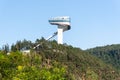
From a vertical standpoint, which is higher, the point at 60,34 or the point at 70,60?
the point at 60,34

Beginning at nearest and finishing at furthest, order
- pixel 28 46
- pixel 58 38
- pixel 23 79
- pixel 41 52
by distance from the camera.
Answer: pixel 23 79, pixel 41 52, pixel 28 46, pixel 58 38

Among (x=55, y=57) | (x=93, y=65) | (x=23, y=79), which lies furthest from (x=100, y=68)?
(x=23, y=79)

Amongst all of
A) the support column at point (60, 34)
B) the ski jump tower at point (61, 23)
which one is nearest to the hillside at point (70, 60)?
the support column at point (60, 34)

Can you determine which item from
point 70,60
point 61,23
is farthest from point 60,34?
point 70,60

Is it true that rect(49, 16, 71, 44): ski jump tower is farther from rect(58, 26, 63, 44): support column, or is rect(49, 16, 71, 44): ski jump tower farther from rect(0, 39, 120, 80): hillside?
rect(0, 39, 120, 80): hillside

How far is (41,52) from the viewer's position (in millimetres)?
137500

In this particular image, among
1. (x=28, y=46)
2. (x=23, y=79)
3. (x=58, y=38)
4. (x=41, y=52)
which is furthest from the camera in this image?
(x=58, y=38)

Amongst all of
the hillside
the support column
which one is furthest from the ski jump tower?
the hillside

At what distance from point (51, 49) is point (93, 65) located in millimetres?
20091

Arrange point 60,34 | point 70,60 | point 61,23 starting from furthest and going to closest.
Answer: point 61,23 < point 60,34 < point 70,60

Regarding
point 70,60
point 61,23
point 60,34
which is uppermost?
point 61,23

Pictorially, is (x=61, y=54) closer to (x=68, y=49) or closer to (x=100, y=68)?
(x=68, y=49)

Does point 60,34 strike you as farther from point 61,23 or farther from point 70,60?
point 70,60

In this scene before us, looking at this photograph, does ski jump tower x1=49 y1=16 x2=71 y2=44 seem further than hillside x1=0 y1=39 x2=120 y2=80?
Yes
